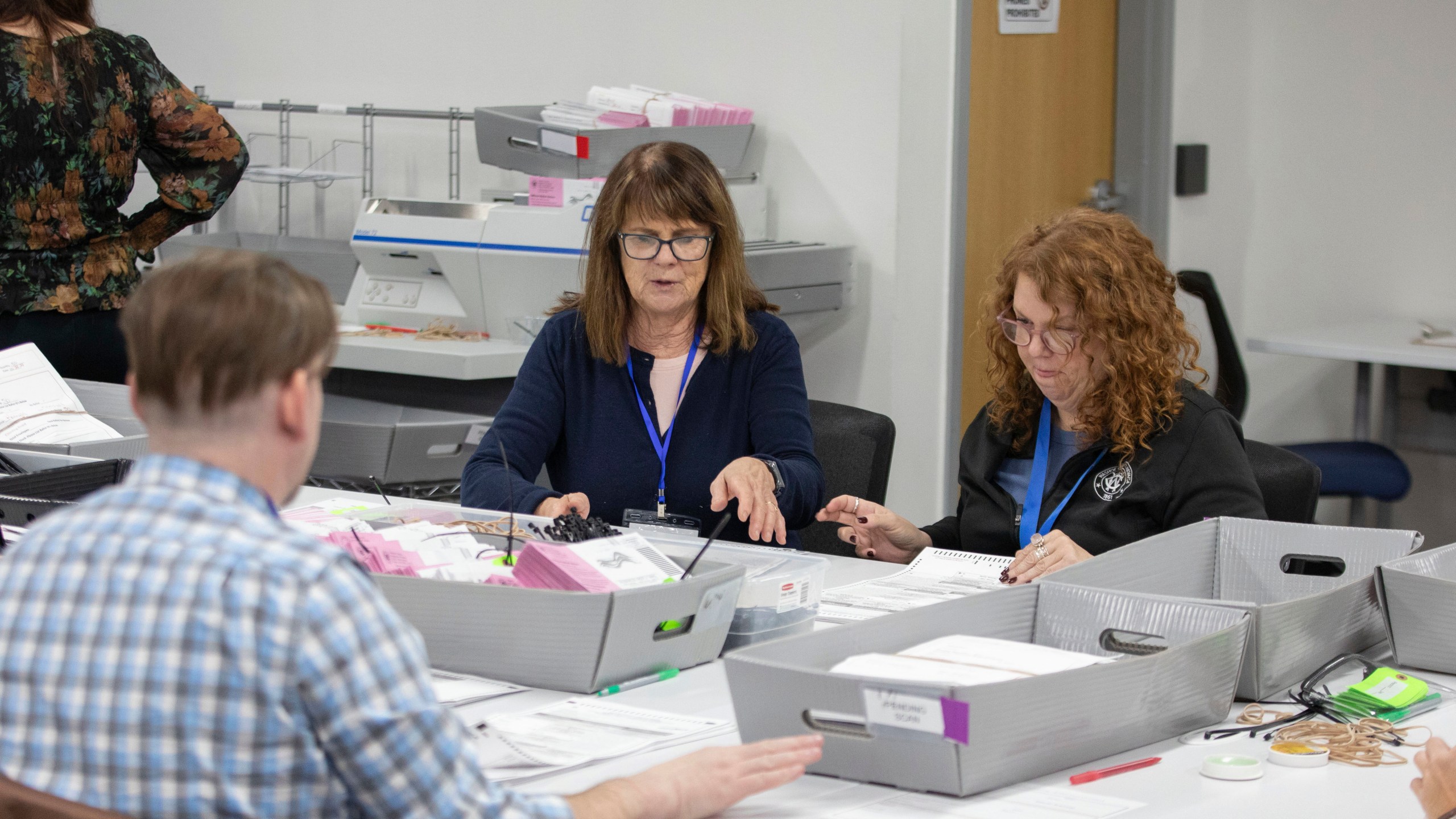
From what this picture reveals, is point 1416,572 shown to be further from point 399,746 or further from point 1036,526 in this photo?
point 399,746

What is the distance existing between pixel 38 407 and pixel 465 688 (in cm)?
126

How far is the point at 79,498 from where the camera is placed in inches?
75.2

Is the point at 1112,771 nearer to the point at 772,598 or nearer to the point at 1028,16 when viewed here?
the point at 772,598

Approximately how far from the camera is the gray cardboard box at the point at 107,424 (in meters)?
2.17

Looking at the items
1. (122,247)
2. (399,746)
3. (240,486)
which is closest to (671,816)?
(399,746)

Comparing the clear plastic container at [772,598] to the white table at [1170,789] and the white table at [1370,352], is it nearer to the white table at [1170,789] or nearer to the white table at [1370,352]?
the white table at [1170,789]

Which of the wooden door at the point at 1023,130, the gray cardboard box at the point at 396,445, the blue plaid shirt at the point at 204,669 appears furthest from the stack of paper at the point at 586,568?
the wooden door at the point at 1023,130

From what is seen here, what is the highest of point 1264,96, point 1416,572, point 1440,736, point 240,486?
point 1264,96

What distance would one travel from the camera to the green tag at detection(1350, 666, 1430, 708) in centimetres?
137

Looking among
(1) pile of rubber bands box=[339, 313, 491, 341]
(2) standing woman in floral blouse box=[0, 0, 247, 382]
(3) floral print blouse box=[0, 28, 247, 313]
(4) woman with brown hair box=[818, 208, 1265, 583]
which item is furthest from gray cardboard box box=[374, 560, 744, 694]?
(1) pile of rubber bands box=[339, 313, 491, 341]

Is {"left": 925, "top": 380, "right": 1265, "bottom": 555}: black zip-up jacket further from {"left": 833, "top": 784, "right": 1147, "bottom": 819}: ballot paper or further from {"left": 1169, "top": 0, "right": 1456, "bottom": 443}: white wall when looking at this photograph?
{"left": 1169, "top": 0, "right": 1456, "bottom": 443}: white wall

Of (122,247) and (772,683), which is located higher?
(122,247)

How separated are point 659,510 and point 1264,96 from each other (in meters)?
3.38

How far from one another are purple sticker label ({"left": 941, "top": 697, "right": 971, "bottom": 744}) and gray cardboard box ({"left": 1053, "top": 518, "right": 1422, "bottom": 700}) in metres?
0.41
